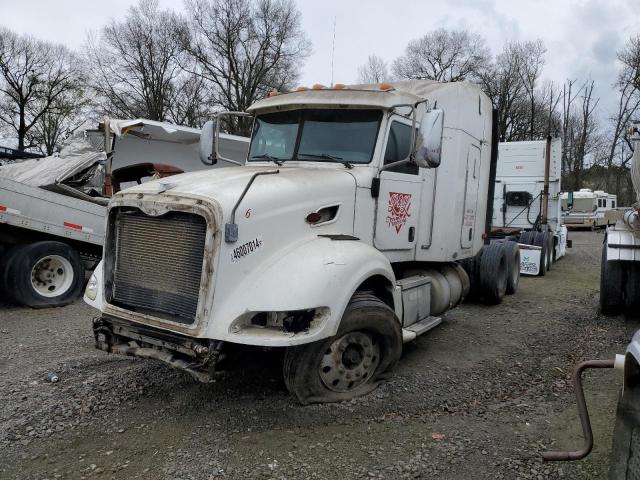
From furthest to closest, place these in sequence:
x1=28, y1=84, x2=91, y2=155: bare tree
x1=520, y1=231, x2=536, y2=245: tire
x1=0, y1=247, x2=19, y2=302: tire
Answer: x1=28, y1=84, x2=91, y2=155: bare tree → x1=520, y1=231, x2=536, y2=245: tire → x1=0, y1=247, x2=19, y2=302: tire

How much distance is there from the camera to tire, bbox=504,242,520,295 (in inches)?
347

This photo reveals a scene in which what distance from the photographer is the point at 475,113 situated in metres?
6.64

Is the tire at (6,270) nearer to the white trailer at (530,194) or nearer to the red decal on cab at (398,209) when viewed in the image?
the red decal on cab at (398,209)

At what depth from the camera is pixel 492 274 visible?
26.2 ft

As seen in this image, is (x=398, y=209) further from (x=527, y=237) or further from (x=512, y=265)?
(x=527, y=237)

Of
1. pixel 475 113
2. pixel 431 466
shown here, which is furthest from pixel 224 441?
pixel 475 113

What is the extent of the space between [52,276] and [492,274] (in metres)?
6.94

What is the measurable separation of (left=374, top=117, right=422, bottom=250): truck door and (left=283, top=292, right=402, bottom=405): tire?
37.9 inches

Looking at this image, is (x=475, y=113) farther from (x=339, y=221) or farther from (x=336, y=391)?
(x=336, y=391)

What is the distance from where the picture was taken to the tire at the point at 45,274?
24.2ft

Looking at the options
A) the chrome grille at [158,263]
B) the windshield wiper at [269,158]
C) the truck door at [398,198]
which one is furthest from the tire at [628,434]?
the windshield wiper at [269,158]

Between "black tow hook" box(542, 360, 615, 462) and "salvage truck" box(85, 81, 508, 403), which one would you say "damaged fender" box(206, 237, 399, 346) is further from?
"black tow hook" box(542, 360, 615, 462)

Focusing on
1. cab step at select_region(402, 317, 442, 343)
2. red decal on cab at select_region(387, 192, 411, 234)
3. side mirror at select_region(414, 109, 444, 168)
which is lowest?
cab step at select_region(402, 317, 442, 343)

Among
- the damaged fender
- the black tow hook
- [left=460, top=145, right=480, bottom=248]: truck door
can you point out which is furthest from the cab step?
the black tow hook
